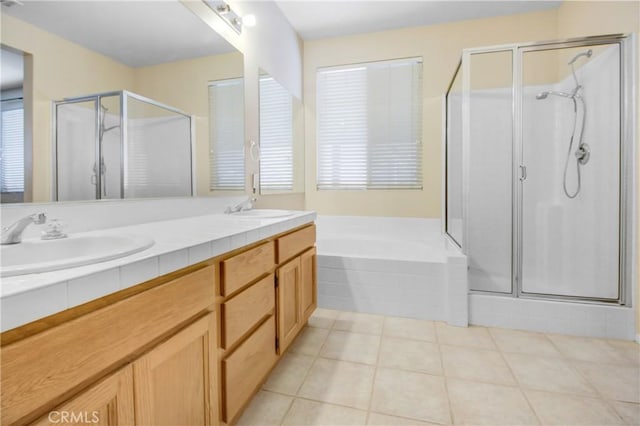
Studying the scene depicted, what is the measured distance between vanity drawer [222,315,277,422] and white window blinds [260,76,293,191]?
1.37 metres

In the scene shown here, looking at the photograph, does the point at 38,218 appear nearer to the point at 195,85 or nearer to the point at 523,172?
the point at 195,85

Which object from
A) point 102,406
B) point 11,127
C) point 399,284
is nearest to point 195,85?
point 11,127

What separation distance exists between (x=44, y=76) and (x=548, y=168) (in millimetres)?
2951

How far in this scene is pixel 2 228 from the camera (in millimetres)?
910

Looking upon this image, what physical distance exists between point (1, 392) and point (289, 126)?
281cm

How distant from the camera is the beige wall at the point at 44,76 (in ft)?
3.14

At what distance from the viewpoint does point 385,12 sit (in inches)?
111

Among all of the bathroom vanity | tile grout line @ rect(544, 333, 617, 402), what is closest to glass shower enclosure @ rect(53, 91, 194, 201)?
the bathroom vanity

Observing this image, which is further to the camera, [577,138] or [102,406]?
[577,138]

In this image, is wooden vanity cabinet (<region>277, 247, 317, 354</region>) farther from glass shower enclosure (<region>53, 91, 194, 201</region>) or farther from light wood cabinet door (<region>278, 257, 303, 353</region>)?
glass shower enclosure (<region>53, 91, 194, 201</region>)

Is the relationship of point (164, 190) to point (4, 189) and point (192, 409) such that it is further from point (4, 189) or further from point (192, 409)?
point (192, 409)

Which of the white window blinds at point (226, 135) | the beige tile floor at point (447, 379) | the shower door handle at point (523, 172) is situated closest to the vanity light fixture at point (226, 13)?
the white window blinds at point (226, 135)

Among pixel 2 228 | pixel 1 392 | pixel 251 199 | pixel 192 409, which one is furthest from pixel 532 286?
pixel 2 228

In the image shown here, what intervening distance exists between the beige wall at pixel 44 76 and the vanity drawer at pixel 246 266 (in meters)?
0.65
